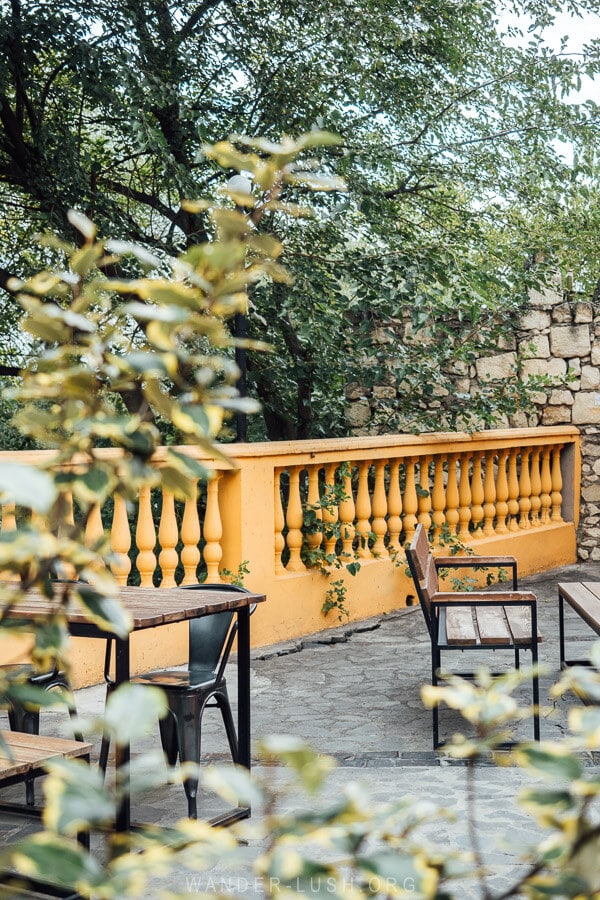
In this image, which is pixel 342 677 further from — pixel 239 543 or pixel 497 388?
pixel 497 388

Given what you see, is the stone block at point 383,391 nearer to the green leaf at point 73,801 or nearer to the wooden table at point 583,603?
the wooden table at point 583,603

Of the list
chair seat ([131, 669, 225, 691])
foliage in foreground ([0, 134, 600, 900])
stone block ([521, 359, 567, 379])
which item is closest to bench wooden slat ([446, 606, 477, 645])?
chair seat ([131, 669, 225, 691])

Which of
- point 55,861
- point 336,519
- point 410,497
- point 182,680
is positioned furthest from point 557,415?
point 55,861

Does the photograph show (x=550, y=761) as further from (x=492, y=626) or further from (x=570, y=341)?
(x=570, y=341)

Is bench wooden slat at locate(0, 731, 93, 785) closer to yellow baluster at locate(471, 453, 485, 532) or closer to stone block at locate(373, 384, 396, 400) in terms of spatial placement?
yellow baluster at locate(471, 453, 485, 532)

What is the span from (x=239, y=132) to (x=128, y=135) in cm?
95

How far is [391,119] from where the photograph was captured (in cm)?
866

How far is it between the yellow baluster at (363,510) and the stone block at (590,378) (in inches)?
129

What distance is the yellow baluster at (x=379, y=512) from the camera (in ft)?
26.5

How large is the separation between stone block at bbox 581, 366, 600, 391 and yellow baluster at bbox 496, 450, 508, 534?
1.33 metres

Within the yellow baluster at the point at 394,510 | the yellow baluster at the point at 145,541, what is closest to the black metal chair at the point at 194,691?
the yellow baluster at the point at 145,541

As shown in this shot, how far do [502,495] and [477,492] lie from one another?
→ 0.43 meters

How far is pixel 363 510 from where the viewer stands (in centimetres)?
795

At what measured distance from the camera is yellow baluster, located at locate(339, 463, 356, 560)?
7.70 m
